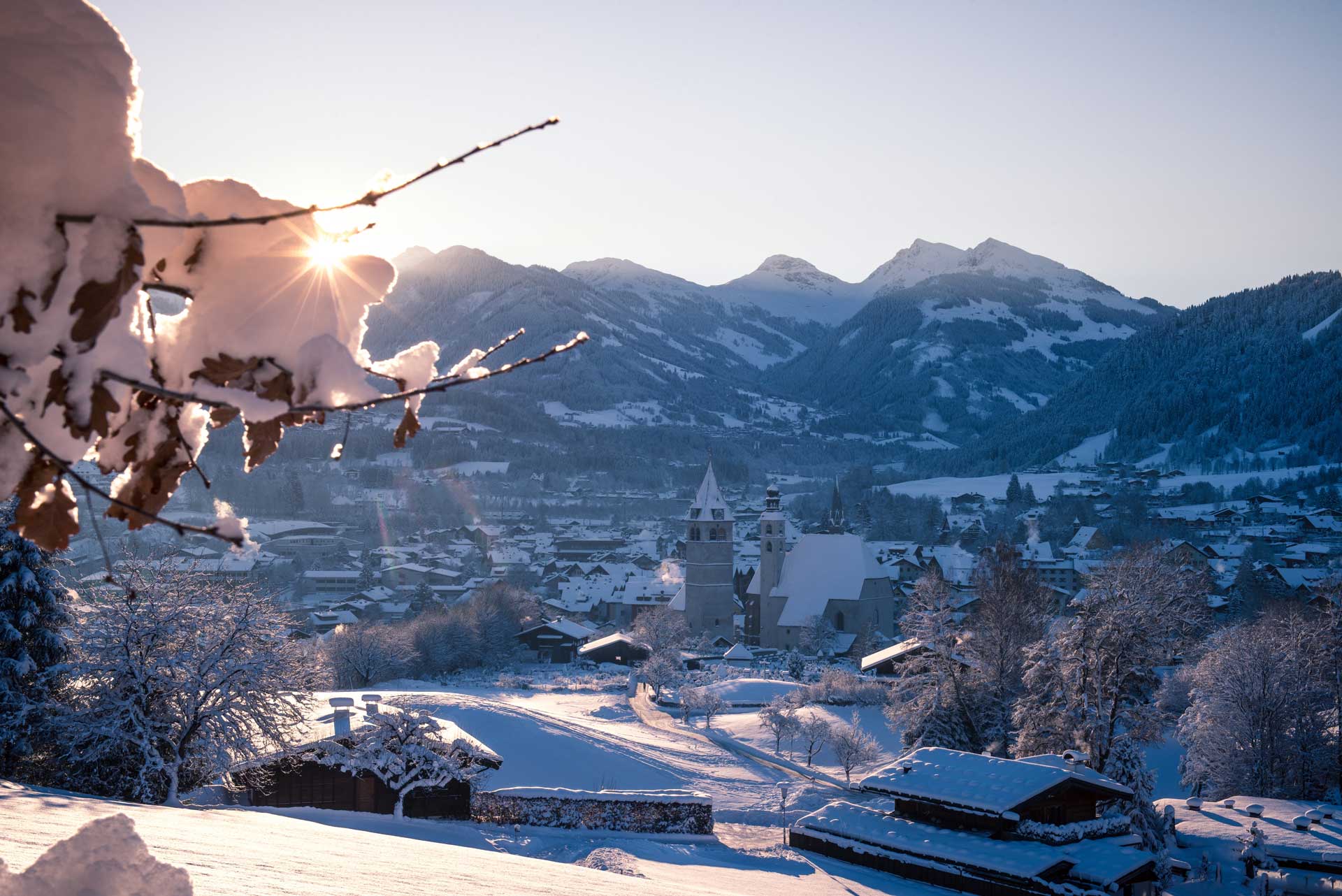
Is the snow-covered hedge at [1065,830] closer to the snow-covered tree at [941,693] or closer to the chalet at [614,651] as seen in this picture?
the snow-covered tree at [941,693]

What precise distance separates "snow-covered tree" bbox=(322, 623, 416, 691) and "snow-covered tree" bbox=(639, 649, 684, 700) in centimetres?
1143

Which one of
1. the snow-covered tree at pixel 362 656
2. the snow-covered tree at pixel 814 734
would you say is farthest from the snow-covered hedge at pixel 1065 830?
the snow-covered tree at pixel 362 656

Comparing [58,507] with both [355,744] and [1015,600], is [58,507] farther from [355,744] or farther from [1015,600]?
[1015,600]

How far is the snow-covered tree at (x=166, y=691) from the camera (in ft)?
45.7

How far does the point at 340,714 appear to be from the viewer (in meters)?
18.5

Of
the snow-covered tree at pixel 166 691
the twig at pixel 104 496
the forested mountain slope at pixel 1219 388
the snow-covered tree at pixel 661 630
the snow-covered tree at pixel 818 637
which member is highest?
the forested mountain slope at pixel 1219 388

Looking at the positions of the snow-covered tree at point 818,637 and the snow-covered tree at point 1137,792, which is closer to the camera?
the snow-covered tree at point 1137,792

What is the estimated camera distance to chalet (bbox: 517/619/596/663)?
179 ft

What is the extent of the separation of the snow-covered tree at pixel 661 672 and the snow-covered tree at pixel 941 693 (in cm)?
1579

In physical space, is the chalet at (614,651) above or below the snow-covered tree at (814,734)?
below

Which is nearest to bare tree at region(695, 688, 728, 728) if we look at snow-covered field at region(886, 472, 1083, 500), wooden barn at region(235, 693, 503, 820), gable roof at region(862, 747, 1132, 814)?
gable roof at region(862, 747, 1132, 814)

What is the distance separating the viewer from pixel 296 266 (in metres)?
1.50

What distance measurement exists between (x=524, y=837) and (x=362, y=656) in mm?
27963

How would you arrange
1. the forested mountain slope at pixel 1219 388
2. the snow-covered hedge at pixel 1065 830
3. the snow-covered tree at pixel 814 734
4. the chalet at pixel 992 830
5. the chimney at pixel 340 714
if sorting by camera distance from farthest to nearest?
the forested mountain slope at pixel 1219 388 → the snow-covered tree at pixel 814 734 → the chimney at pixel 340 714 → the snow-covered hedge at pixel 1065 830 → the chalet at pixel 992 830
